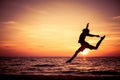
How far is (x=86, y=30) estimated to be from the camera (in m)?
11.3

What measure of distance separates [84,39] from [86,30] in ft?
2.99

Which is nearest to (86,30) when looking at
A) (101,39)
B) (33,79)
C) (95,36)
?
(95,36)

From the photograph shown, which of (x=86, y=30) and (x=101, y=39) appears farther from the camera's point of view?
(x=101, y=39)

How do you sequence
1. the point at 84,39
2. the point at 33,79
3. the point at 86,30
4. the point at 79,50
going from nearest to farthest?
the point at 86,30 < the point at 84,39 < the point at 79,50 < the point at 33,79

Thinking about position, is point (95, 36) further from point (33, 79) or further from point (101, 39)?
point (33, 79)

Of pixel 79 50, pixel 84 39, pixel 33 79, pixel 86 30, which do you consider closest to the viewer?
pixel 86 30

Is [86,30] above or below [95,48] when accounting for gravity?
above

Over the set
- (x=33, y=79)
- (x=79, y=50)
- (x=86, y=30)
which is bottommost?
(x=33, y=79)

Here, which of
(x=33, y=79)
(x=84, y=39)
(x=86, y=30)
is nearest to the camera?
(x=86, y=30)

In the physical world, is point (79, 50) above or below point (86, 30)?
below

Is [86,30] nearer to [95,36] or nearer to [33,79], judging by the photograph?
[95,36]

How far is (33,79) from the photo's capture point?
18.7m

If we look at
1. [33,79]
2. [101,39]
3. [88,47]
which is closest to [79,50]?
[88,47]

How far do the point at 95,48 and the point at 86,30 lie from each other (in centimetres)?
178
